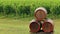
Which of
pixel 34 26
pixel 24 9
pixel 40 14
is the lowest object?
pixel 24 9

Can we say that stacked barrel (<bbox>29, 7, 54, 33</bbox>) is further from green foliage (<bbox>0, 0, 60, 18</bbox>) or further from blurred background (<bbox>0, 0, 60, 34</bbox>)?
green foliage (<bbox>0, 0, 60, 18</bbox>)

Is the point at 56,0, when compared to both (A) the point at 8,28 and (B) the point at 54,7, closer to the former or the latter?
(B) the point at 54,7

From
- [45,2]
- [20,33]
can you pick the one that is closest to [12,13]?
[45,2]

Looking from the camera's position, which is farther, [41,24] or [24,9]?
[24,9]

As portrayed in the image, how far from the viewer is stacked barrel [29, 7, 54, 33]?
129 inches

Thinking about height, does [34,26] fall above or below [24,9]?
above

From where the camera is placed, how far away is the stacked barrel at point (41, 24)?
3.29 metres

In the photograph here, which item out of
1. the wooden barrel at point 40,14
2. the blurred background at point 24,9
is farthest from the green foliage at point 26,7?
the wooden barrel at point 40,14

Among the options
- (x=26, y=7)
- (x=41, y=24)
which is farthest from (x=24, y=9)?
(x=41, y=24)

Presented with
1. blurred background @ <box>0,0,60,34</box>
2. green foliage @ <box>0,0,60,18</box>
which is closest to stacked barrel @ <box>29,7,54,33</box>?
blurred background @ <box>0,0,60,34</box>

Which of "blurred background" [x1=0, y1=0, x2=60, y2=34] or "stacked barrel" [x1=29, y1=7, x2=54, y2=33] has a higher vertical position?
"stacked barrel" [x1=29, y1=7, x2=54, y2=33]

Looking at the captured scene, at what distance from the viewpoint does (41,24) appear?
3.38 metres

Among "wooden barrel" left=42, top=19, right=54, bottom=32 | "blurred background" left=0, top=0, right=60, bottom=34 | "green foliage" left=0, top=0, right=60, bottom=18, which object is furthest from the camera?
"green foliage" left=0, top=0, right=60, bottom=18

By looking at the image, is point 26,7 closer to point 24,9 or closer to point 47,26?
point 24,9
